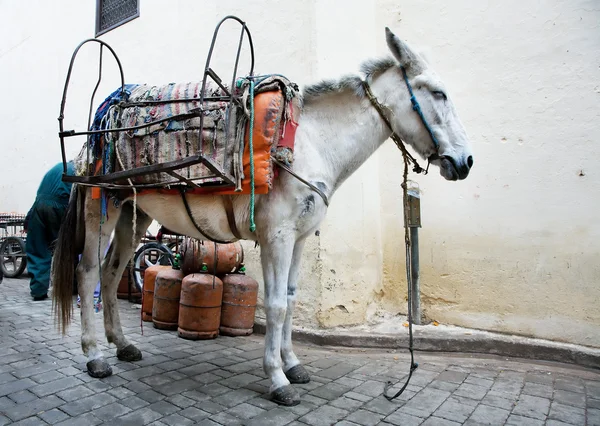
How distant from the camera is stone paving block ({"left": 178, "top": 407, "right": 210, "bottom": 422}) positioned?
2.49 meters

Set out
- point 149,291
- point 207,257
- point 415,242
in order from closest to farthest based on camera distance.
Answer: point 415,242, point 207,257, point 149,291

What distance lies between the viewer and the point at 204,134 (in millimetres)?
2797

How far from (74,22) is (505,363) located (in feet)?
32.4

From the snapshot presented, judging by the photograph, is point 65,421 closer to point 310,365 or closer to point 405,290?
point 310,365

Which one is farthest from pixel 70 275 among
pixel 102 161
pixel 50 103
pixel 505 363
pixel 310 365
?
pixel 50 103

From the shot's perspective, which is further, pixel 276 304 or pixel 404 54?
pixel 404 54

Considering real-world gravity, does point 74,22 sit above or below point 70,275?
above

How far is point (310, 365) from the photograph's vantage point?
11.7 feet

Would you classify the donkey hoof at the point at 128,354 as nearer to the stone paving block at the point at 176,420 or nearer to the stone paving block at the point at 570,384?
the stone paving block at the point at 176,420

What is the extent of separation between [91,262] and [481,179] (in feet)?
12.6

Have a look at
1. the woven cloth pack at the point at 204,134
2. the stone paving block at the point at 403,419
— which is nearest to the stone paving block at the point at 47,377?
the woven cloth pack at the point at 204,134

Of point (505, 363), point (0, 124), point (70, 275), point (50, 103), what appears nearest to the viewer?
point (70, 275)

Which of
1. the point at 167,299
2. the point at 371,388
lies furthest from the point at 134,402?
the point at 167,299

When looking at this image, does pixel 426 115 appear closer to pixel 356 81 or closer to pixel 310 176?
pixel 356 81
